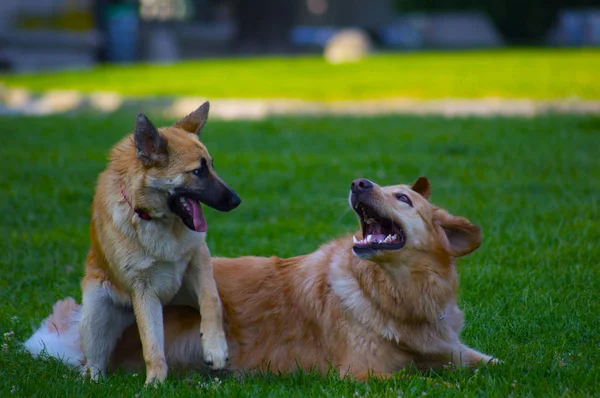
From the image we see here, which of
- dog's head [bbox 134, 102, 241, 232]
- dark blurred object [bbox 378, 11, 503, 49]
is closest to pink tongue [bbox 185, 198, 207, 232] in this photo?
dog's head [bbox 134, 102, 241, 232]

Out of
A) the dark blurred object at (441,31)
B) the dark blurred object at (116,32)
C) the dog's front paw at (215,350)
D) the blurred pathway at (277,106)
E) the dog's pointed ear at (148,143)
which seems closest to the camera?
the dog's front paw at (215,350)

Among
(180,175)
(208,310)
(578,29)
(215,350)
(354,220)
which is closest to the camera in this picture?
(215,350)

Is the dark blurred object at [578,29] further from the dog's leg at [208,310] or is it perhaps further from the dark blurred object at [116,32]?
the dog's leg at [208,310]

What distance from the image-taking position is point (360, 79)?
23.1 metres

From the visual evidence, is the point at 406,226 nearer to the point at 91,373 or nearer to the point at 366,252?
the point at 366,252

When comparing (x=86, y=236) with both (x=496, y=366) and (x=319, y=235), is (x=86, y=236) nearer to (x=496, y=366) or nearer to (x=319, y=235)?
(x=319, y=235)

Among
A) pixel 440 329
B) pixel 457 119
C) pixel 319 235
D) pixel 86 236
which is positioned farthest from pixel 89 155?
pixel 440 329

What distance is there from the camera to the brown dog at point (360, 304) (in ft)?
14.9

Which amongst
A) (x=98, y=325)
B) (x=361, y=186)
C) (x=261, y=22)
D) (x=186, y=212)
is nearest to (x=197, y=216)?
(x=186, y=212)

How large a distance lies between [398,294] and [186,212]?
1298mm

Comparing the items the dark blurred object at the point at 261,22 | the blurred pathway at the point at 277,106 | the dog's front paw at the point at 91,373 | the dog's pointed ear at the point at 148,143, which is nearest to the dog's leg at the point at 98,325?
the dog's front paw at the point at 91,373

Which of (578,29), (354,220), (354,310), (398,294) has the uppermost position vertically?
(398,294)

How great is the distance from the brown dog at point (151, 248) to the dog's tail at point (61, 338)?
254 mm

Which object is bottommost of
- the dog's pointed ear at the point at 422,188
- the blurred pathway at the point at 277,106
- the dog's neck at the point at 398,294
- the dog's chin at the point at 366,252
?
the blurred pathway at the point at 277,106
